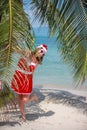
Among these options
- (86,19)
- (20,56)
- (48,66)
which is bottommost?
(48,66)

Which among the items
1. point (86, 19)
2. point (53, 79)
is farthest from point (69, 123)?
point (53, 79)

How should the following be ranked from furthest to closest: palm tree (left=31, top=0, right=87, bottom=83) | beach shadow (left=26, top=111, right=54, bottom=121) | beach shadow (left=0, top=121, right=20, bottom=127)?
beach shadow (left=26, top=111, right=54, bottom=121) → beach shadow (left=0, top=121, right=20, bottom=127) → palm tree (left=31, top=0, right=87, bottom=83)

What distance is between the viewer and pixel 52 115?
23.4 ft

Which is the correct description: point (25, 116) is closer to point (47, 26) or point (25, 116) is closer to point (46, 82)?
point (47, 26)

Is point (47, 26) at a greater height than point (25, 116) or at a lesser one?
greater

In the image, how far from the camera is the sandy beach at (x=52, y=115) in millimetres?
6426

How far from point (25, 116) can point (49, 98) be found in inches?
73.1

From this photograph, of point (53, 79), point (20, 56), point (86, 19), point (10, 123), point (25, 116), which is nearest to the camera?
point (20, 56)

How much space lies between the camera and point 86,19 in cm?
479

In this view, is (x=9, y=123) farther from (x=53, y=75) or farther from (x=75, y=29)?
(x=53, y=75)

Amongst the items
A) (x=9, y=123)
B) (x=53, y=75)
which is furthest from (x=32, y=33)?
(x=53, y=75)

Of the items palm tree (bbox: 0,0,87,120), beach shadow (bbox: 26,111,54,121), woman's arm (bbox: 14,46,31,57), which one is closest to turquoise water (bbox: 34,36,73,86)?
beach shadow (bbox: 26,111,54,121)

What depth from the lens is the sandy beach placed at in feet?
21.1

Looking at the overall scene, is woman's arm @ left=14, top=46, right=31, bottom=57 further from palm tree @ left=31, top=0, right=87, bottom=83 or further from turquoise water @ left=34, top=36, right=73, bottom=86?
turquoise water @ left=34, top=36, right=73, bottom=86
